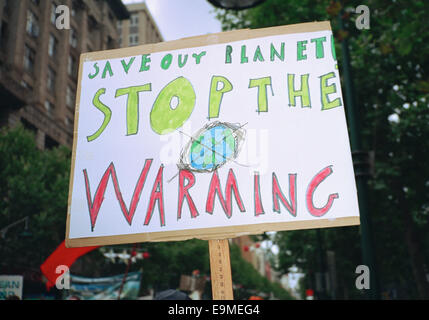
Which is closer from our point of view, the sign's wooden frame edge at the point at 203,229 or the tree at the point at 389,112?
the sign's wooden frame edge at the point at 203,229

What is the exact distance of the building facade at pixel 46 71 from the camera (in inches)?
809

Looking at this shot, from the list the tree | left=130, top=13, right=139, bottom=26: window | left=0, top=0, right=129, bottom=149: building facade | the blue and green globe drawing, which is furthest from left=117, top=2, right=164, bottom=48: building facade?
the blue and green globe drawing

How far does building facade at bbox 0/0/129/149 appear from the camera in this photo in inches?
809

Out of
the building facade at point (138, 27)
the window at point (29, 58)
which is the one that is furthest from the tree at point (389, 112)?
the building facade at point (138, 27)

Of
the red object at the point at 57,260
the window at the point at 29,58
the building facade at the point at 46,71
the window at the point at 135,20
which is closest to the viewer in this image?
the red object at the point at 57,260

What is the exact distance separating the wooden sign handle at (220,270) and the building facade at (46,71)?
566 inches

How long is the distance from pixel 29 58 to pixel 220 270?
2574 centimetres

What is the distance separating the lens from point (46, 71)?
2722 cm

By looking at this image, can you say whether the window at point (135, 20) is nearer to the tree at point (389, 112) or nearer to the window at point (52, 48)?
the window at point (52, 48)

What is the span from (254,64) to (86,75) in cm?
138

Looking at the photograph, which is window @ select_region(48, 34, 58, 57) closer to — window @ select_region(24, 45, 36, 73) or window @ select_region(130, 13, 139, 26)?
window @ select_region(24, 45, 36, 73)

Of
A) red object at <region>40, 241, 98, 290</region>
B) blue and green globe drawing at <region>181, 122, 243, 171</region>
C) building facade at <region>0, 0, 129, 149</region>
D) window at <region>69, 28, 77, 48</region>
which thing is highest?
window at <region>69, 28, 77, 48</region>

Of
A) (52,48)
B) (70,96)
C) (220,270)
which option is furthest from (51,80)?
(220,270)
